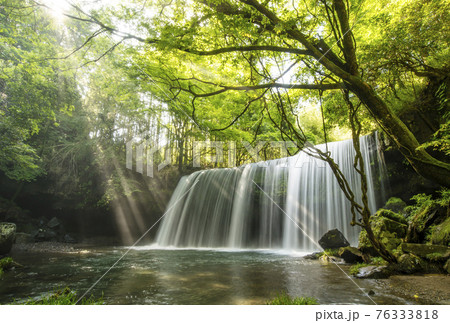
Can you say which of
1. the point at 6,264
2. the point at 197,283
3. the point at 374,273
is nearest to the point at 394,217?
the point at 374,273

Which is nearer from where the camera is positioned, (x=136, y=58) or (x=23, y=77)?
(x=136, y=58)

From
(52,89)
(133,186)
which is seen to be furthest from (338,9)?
(133,186)

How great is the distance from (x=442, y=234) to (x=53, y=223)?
18.8 meters

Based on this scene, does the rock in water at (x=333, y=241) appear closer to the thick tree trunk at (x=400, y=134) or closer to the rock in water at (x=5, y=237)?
the thick tree trunk at (x=400, y=134)

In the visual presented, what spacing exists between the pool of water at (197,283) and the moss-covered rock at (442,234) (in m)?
1.97

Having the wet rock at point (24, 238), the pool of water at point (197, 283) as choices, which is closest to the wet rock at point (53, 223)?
the wet rock at point (24, 238)

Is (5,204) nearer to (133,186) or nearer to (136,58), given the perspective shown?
(133,186)

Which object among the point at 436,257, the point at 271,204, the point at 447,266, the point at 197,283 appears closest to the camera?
the point at 447,266

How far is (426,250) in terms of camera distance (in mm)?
5188

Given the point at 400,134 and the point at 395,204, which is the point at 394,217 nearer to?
the point at 395,204
